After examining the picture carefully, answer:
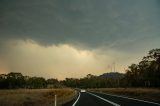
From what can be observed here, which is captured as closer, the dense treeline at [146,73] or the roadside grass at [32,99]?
the roadside grass at [32,99]

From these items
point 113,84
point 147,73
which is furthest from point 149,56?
point 113,84

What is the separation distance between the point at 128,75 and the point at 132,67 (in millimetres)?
4987

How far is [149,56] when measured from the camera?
95125 mm

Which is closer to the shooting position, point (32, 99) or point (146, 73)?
point (32, 99)

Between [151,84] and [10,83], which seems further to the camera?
[10,83]

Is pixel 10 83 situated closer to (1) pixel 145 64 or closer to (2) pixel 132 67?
(2) pixel 132 67

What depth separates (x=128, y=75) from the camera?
12925cm

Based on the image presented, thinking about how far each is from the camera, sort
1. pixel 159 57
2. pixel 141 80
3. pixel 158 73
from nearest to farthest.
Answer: pixel 159 57, pixel 158 73, pixel 141 80

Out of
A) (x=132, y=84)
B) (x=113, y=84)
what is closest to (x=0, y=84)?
(x=113, y=84)

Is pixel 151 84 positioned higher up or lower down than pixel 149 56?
lower down

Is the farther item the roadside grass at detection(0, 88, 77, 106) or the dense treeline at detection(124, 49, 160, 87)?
the dense treeline at detection(124, 49, 160, 87)

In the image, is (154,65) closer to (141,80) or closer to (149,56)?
(149,56)

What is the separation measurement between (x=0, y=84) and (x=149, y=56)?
12051 cm

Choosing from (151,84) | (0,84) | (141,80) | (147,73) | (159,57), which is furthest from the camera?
(0,84)
